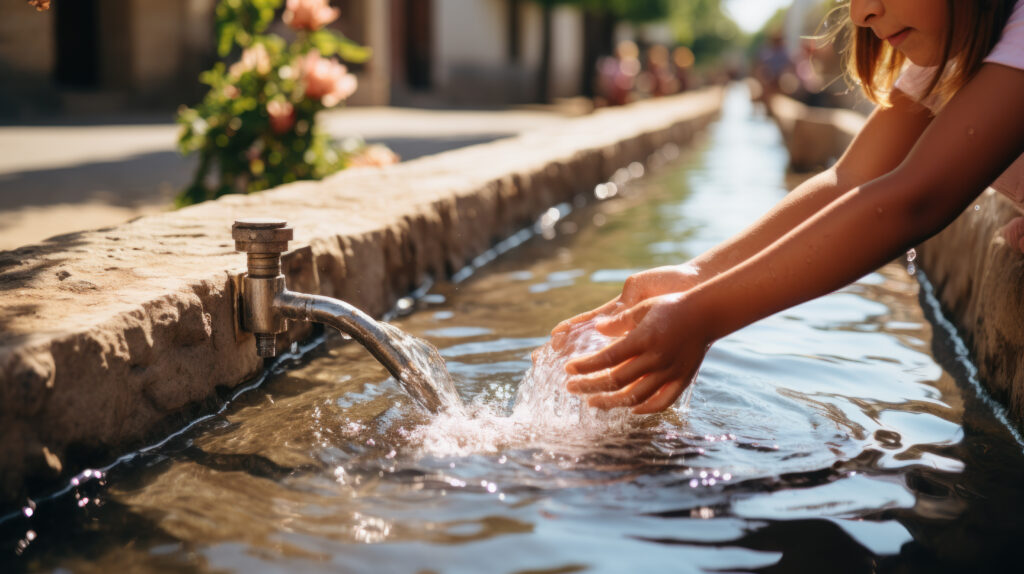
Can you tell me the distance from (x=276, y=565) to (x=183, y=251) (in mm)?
1178

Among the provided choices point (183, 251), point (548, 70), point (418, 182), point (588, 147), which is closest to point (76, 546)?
point (183, 251)

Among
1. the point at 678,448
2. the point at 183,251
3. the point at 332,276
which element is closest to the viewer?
the point at 678,448

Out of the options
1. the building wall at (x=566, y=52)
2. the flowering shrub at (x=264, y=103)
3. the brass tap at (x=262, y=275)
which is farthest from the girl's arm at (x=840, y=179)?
the building wall at (x=566, y=52)

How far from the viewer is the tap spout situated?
2.20 meters

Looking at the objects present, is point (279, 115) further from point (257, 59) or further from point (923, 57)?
point (923, 57)

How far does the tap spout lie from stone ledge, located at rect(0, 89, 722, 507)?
0.59 ft

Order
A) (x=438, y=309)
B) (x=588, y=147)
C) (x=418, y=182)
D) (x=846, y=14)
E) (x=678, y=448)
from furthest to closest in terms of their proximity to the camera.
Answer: (x=588, y=147)
(x=418, y=182)
(x=438, y=309)
(x=846, y=14)
(x=678, y=448)

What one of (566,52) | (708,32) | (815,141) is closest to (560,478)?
(815,141)

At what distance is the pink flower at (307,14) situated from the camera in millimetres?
4605

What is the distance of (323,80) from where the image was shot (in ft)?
14.9

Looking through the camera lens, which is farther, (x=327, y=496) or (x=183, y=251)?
(x=183, y=251)

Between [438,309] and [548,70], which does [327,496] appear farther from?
[548,70]

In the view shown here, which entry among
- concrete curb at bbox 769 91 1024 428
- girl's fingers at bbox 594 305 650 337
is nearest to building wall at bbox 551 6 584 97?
concrete curb at bbox 769 91 1024 428

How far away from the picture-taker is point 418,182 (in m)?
4.34
